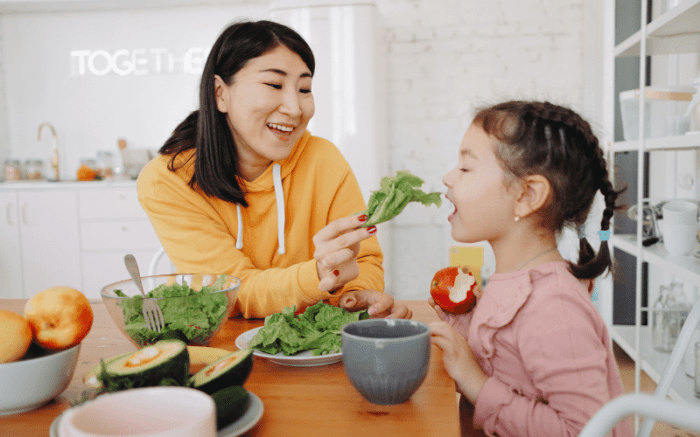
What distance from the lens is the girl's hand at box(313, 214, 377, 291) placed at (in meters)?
0.94

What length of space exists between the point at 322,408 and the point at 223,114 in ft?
3.40

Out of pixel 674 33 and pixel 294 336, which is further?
pixel 674 33

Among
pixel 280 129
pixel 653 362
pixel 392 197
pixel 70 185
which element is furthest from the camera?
pixel 70 185

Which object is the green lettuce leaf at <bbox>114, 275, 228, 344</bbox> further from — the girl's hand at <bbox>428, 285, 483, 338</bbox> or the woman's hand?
the girl's hand at <bbox>428, 285, 483, 338</bbox>

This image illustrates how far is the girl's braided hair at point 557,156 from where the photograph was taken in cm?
91

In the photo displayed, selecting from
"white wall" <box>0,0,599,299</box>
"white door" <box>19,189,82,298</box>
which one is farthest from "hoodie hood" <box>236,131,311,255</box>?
"white door" <box>19,189,82,298</box>

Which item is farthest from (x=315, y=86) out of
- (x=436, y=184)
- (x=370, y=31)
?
(x=436, y=184)

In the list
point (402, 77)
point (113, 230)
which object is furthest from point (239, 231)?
point (402, 77)

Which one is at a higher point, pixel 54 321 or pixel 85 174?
pixel 85 174

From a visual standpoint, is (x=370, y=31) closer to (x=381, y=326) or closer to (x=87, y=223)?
(x=87, y=223)

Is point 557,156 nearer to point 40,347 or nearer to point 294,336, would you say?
point 294,336

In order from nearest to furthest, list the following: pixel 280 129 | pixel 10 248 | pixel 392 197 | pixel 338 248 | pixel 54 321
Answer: pixel 54 321
pixel 392 197
pixel 338 248
pixel 280 129
pixel 10 248

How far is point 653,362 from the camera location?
6.73 feet

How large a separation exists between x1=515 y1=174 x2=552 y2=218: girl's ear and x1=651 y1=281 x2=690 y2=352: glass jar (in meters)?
1.54
